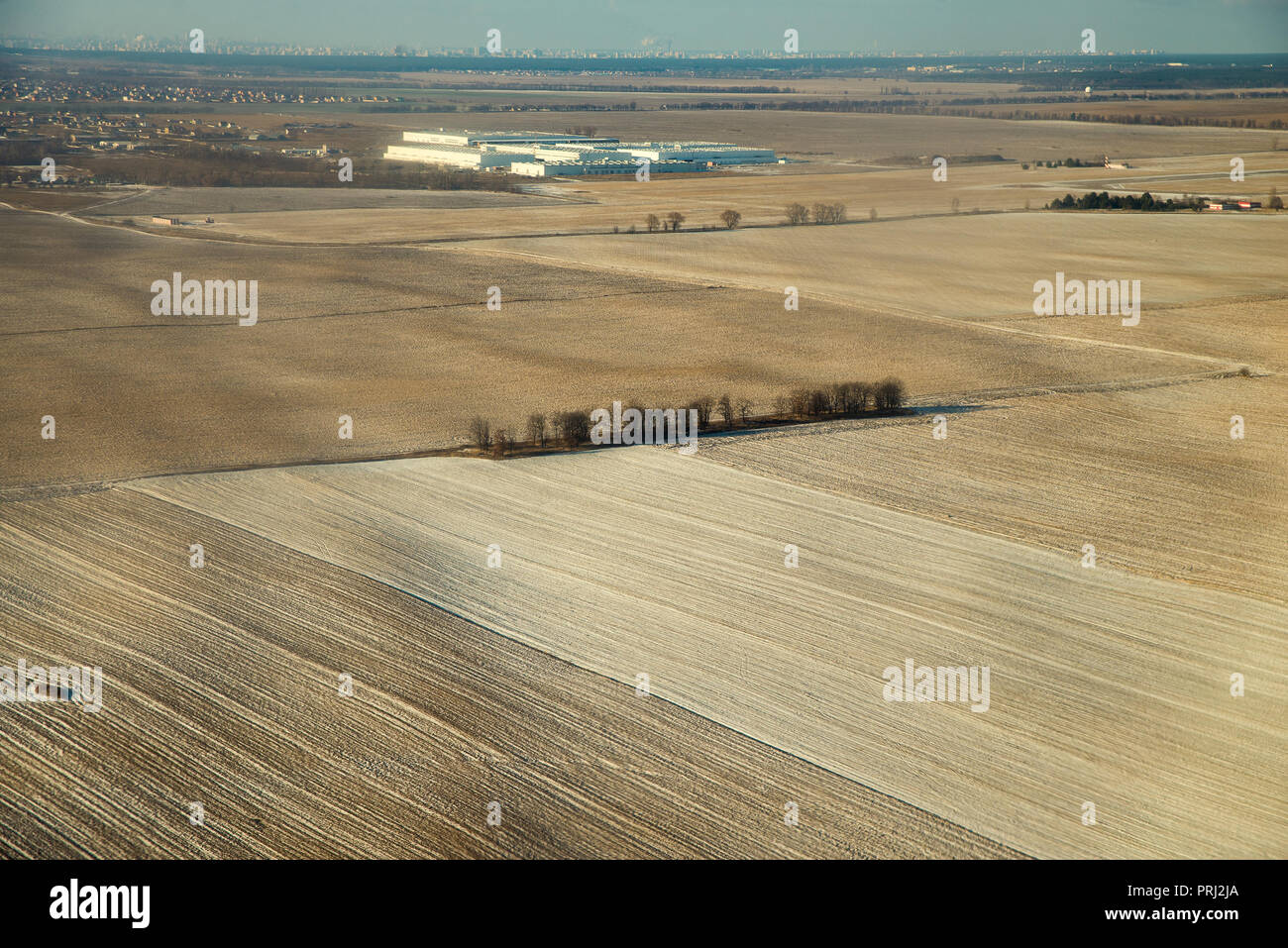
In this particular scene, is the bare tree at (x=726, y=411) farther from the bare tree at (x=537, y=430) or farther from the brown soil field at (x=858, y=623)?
the bare tree at (x=537, y=430)

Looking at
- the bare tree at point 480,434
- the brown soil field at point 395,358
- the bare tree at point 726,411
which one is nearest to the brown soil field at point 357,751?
the bare tree at point 480,434

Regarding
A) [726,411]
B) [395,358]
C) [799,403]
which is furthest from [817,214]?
[726,411]

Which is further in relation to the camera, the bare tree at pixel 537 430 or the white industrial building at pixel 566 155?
the white industrial building at pixel 566 155

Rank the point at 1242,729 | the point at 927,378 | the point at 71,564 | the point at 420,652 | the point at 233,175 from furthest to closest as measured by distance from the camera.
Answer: the point at 233,175
the point at 927,378
the point at 71,564
the point at 420,652
the point at 1242,729

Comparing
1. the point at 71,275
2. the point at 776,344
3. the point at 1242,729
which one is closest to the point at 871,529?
the point at 1242,729

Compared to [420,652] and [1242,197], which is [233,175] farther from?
[420,652]

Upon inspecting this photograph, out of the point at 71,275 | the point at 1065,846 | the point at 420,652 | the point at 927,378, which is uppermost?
the point at 71,275
